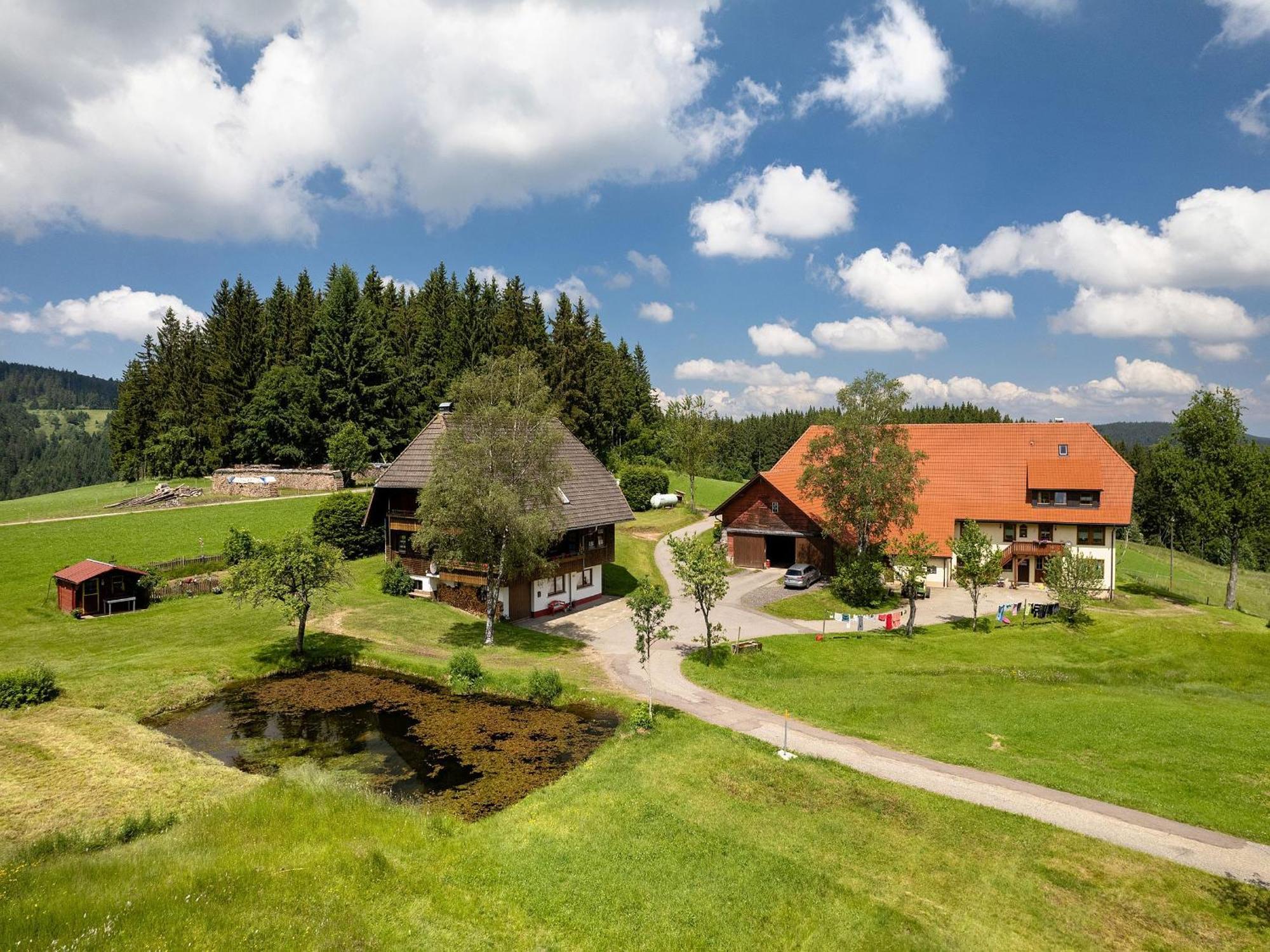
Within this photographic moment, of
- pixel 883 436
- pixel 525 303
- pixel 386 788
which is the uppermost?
pixel 525 303

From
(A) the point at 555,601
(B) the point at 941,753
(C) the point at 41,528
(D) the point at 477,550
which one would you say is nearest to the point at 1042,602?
(B) the point at 941,753

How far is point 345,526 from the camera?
3919cm

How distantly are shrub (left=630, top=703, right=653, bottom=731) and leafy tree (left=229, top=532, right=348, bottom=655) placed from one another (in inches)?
558

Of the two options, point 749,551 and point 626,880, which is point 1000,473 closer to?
point 749,551

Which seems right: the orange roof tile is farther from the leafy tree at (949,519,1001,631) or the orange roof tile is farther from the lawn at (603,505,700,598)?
the lawn at (603,505,700,598)

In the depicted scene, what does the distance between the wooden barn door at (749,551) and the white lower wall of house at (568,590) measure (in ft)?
40.4

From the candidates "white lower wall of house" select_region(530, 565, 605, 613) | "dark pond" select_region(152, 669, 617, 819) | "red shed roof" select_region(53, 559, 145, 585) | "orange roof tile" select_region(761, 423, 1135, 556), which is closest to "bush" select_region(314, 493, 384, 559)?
"red shed roof" select_region(53, 559, 145, 585)

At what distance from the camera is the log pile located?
48.3 metres

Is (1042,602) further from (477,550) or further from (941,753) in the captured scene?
(477,550)

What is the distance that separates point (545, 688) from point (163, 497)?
148 ft

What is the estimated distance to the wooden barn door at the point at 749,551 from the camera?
47281 millimetres

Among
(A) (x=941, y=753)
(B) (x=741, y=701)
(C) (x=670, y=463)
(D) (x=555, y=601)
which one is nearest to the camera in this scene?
(A) (x=941, y=753)

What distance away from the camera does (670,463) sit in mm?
97062

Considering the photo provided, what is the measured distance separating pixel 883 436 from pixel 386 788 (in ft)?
111
